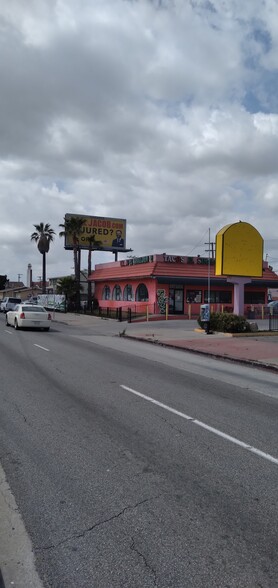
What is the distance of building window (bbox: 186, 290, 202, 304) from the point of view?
1571 inches

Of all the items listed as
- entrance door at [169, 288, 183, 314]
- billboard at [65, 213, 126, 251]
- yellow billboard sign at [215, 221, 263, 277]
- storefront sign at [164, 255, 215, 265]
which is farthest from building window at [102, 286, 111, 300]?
yellow billboard sign at [215, 221, 263, 277]

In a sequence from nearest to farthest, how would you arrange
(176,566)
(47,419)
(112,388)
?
(176,566) < (47,419) < (112,388)

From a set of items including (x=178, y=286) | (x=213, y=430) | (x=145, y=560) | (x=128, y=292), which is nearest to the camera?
(x=145, y=560)

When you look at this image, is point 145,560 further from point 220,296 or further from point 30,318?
point 220,296

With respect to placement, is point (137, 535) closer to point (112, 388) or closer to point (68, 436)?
point (68, 436)

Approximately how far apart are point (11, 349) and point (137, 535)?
13082 millimetres

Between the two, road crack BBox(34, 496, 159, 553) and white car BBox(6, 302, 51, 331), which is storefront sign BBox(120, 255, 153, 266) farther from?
road crack BBox(34, 496, 159, 553)

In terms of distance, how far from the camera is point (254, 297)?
43375 mm

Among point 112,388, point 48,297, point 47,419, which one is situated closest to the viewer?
point 47,419

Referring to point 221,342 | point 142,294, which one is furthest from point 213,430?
point 142,294

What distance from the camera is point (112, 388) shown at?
9.57 m

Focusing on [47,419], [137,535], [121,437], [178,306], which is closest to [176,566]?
[137,535]

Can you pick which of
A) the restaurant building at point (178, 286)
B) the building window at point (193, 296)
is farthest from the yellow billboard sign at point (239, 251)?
the building window at point (193, 296)

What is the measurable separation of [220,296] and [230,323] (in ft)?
59.0
